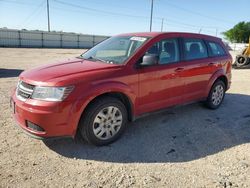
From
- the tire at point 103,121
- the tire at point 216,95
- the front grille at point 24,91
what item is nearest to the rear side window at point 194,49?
the tire at point 216,95

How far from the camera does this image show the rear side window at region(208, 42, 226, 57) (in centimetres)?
580

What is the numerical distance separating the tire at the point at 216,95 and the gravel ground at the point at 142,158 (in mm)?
823

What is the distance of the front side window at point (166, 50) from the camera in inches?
176

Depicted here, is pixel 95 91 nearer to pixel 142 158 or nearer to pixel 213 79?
pixel 142 158

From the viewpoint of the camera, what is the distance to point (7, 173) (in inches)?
124

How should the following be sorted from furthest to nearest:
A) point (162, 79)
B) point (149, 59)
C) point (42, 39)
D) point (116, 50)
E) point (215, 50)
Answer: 1. point (42, 39)
2. point (215, 50)
3. point (116, 50)
4. point (162, 79)
5. point (149, 59)

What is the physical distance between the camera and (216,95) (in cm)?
599

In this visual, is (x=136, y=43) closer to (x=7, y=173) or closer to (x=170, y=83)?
(x=170, y=83)

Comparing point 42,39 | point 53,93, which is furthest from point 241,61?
point 42,39

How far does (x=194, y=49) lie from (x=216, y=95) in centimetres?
138

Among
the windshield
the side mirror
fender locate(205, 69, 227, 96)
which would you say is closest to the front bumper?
the windshield

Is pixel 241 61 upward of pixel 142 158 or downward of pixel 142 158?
upward

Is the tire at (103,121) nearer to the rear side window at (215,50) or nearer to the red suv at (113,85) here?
the red suv at (113,85)

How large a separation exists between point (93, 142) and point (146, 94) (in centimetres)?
121
